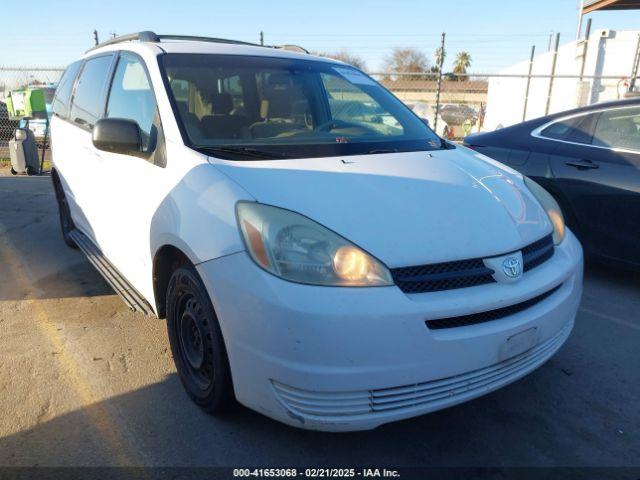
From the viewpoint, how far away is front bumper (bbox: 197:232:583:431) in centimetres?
182

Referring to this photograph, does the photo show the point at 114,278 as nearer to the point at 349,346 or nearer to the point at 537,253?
the point at 349,346

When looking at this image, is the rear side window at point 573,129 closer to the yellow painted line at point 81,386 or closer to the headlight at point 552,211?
the headlight at point 552,211

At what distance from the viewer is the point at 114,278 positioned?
332cm

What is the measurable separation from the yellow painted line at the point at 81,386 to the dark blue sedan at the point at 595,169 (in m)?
3.65

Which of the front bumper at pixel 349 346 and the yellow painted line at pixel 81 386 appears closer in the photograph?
the front bumper at pixel 349 346

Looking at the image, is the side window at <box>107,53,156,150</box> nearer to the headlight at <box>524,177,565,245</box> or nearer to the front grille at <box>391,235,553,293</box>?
the front grille at <box>391,235,553,293</box>

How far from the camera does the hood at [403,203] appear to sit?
6.56 feet

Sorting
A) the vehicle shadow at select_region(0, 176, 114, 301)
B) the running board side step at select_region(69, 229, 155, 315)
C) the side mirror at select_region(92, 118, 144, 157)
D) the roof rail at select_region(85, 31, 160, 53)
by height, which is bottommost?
the vehicle shadow at select_region(0, 176, 114, 301)

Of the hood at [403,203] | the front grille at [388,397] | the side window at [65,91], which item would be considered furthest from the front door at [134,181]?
the side window at [65,91]

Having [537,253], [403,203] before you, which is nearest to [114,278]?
[403,203]

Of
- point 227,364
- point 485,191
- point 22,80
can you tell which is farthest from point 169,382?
point 22,80

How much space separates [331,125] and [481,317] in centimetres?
164

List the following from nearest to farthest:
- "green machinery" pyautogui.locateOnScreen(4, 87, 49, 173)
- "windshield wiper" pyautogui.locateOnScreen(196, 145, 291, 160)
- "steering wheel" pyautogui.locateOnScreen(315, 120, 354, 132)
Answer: "windshield wiper" pyautogui.locateOnScreen(196, 145, 291, 160) → "steering wheel" pyautogui.locateOnScreen(315, 120, 354, 132) → "green machinery" pyautogui.locateOnScreen(4, 87, 49, 173)

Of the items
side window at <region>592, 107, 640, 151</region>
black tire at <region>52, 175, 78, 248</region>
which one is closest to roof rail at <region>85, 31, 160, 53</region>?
black tire at <region>52, 175, 78, 248</region>
